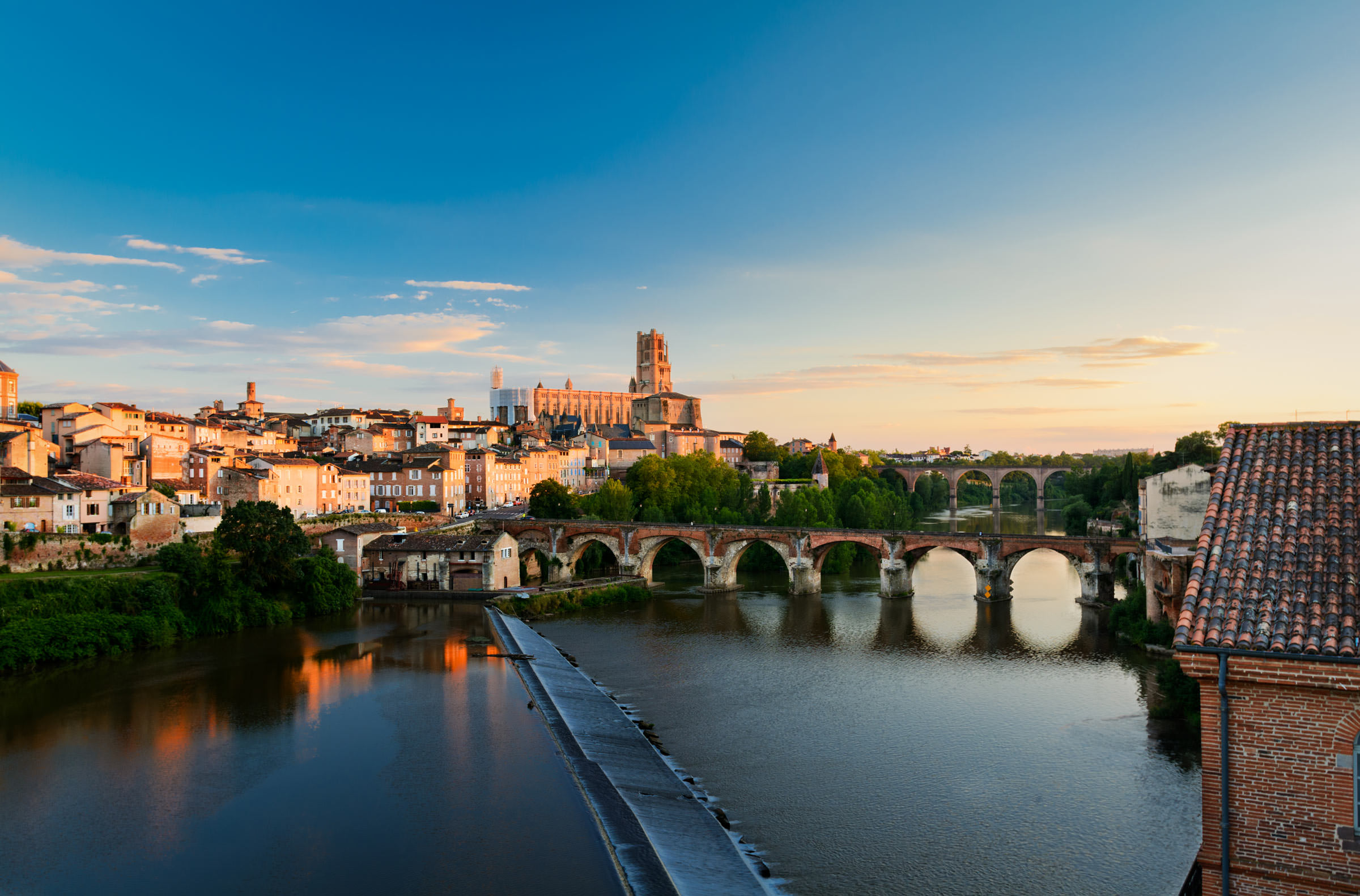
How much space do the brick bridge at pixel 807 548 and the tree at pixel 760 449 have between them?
170ft

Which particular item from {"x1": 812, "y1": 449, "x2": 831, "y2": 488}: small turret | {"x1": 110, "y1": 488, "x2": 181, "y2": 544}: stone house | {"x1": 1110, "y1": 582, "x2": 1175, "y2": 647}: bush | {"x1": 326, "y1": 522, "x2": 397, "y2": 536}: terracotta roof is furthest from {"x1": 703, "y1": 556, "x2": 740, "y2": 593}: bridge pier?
{"x1": 812, "y1": 449, "x2": 831, "y2": 488}: small turret

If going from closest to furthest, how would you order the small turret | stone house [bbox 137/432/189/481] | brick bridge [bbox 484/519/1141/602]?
brick bridge [bbox 484/519/1141/602] → stone house [bbox 137/432/189/481] → the small turret

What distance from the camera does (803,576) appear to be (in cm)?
4072

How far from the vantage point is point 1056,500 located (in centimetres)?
10725

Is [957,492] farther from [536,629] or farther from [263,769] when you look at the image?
[263,769]

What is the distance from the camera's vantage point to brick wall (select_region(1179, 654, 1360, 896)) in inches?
258

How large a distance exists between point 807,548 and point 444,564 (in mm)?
16823

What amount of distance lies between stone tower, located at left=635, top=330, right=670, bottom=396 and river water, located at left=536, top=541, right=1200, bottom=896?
105m

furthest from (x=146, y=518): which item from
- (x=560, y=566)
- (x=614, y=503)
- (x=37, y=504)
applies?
(x=614, y=503)

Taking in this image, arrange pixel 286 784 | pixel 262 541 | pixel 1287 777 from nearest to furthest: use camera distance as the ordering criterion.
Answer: pixel 1287 777, pixel 286 784, pixel 262 541

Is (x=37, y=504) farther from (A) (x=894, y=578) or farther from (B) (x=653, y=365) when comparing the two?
(B) (x=653, y=365)

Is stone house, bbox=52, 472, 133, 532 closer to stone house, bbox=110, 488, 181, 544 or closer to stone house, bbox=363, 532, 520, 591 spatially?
stone house, bbox=110, 488, 181, 544

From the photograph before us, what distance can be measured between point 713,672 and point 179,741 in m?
13.5

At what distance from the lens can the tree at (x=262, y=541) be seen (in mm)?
34375
